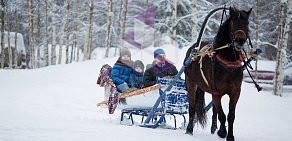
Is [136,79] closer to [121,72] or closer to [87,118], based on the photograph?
[121,72]

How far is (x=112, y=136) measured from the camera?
5.59 metres

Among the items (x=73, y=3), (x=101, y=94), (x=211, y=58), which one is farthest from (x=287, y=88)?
(x=73, y=3)

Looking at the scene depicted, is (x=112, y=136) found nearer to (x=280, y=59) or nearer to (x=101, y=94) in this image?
(x=101, y=94)

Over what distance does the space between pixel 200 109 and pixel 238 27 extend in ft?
8.49

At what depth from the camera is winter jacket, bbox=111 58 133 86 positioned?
880cm

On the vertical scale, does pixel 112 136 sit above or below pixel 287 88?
above

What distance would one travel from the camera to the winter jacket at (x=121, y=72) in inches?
346

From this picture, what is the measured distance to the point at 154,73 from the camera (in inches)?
335

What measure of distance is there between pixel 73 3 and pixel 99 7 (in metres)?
4.89

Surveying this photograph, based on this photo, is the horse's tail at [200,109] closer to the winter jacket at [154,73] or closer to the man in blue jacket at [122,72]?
the winter jacket at [154,73]

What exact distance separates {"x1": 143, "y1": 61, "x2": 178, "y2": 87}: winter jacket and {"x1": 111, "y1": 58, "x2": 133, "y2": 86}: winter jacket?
64 cm

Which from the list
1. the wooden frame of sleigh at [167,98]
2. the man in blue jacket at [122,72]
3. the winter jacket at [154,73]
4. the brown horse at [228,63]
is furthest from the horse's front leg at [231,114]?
the man in blue jacket at [122,72]

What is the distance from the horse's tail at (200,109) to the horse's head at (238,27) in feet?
7.36

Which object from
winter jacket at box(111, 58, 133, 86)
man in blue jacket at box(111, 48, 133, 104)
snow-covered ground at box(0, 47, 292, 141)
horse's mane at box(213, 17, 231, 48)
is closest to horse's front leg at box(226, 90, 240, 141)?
snow-covered ground at box(0, 47, 292, 141)
